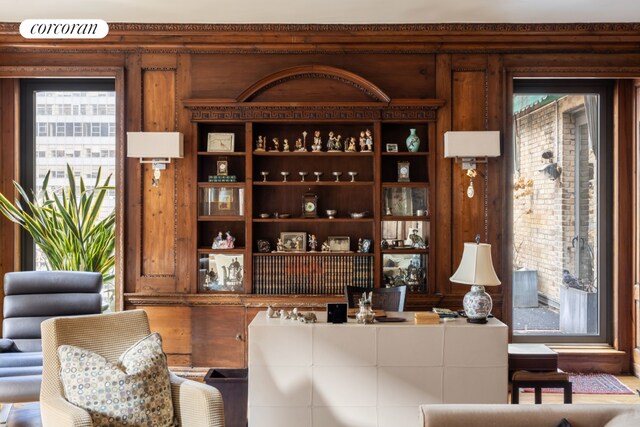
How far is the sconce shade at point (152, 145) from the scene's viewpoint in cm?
478

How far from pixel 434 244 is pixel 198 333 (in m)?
2.14

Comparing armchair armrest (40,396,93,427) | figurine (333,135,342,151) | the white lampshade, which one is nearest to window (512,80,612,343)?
figurine (333,135,342,151)

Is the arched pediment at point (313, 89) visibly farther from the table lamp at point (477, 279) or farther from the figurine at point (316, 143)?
the table lamp at point (477, 279)

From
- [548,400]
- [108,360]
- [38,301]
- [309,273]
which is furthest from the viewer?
[309,273]

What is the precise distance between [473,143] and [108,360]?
3230mm

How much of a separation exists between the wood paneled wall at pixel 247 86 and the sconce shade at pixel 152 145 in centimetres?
18

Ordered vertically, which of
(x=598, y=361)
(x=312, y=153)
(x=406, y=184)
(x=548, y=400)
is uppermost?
(x=312, y=153)

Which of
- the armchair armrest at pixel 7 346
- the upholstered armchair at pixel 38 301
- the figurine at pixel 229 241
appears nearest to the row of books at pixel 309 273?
the figurine at pixel 229 241

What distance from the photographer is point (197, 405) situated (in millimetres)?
2713

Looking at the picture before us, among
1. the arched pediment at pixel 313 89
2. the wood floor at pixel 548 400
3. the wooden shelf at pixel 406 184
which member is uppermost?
the arched pediment at pixel 313 89

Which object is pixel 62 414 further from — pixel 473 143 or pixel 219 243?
pixel 473 143

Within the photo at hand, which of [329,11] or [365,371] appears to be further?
[329,11]

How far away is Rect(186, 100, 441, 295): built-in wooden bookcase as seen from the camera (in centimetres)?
488

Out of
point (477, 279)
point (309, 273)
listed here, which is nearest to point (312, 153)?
point (309, 273)
